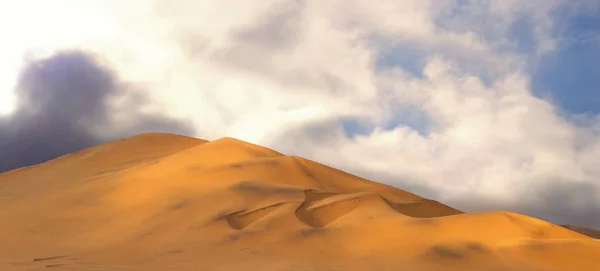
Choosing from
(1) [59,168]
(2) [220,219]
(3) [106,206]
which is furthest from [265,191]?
(1) [59,168]

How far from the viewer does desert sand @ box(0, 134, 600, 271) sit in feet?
46.5

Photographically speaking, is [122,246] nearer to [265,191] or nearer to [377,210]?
[265,191]

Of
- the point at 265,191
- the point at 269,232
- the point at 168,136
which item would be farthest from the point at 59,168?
the point at 269,232

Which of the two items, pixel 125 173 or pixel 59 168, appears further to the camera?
pixel 59 168

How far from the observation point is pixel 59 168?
1188 inches

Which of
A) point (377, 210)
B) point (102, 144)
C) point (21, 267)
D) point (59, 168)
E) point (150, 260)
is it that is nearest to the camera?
point (21, 267)

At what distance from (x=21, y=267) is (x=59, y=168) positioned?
62.3 feet

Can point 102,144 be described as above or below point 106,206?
above

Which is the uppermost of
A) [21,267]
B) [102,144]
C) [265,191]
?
[102,144]

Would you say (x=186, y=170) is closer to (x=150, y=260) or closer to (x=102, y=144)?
(x=150, y=260)

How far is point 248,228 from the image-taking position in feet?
55.0

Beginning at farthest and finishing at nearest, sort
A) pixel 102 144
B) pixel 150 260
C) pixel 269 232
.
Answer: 1. pixel 102 144
2. pixel 269 232
3. pixel 150 260

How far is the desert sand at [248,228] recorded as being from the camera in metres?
14.2

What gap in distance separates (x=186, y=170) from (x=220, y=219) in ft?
19.5
